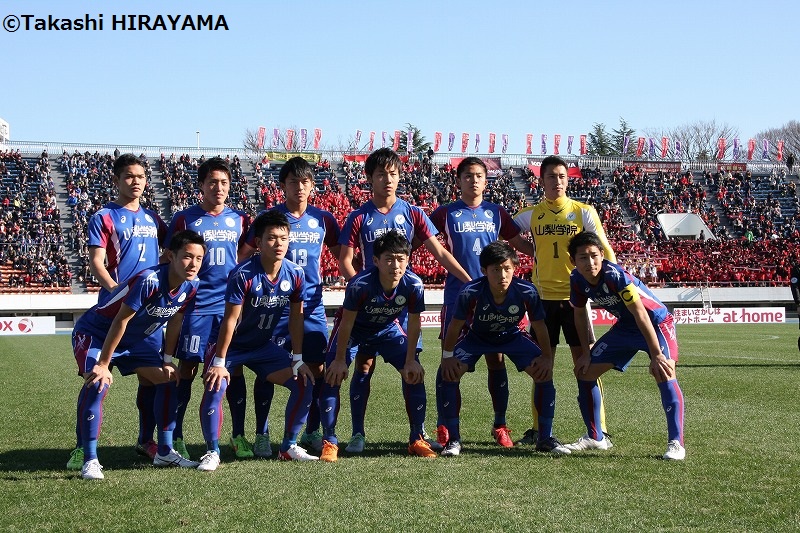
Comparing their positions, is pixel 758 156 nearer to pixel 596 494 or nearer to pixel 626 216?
pixel 626 216

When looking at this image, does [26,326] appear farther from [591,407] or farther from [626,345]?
[626,345]

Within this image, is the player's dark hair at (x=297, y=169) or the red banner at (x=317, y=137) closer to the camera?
the player's dark hair at (x=297, y=169)

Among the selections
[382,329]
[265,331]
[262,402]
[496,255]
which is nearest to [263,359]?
[265,331]

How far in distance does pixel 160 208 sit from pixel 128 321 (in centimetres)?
3849

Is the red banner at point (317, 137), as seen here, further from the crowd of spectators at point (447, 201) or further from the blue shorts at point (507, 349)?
the blue shorts at point (507, 349)

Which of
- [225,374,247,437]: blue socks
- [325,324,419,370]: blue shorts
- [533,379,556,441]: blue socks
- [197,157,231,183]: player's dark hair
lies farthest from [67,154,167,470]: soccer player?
[533,379,556,441]: blue socks

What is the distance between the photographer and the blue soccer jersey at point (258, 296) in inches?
274

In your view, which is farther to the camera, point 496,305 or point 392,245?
point 496,305

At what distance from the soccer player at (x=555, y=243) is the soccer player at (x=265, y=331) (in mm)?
2252

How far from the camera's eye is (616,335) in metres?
7.49

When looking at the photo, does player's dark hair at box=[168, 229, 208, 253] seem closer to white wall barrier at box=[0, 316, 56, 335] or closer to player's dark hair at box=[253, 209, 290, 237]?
player's dark hair at box=[253, 209, 290, 237]

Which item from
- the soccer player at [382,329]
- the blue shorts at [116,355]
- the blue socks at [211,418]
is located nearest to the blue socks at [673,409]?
the soccer player at [382,329]

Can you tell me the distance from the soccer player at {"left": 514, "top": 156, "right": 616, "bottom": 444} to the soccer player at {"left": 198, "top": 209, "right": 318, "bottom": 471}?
225cm

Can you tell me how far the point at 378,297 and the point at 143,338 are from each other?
1981 millimetres
